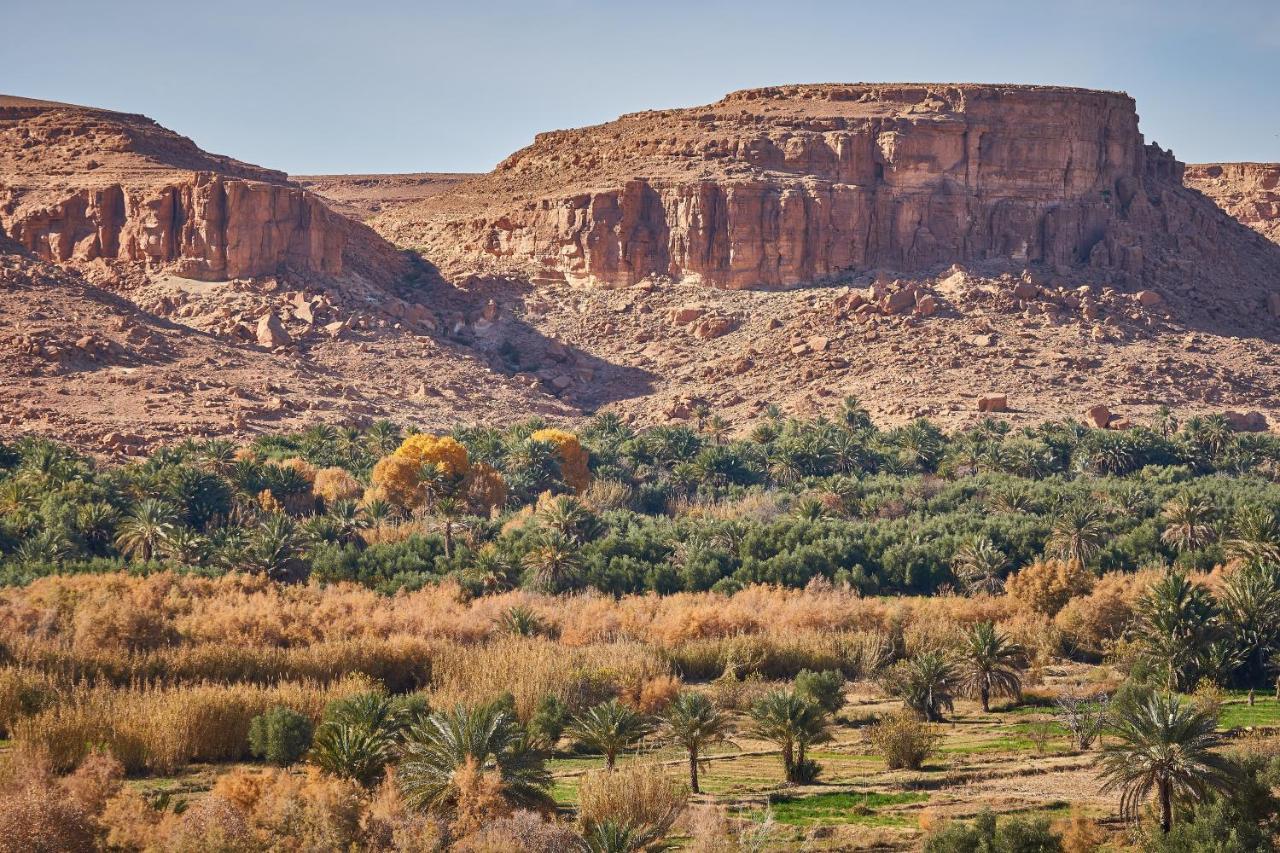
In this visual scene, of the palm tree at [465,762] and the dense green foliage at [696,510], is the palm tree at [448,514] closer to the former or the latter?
the dense green foliage at [696,510]

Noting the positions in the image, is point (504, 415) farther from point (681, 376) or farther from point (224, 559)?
point (224, 559)

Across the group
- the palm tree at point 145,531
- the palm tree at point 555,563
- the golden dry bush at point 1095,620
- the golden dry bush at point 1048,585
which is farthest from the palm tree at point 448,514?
the golden dry bush at point 1095,620

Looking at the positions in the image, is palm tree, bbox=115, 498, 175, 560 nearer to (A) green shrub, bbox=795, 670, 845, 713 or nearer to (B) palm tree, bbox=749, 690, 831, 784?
(A) green shrub, bbox=795, 670, 845, 713

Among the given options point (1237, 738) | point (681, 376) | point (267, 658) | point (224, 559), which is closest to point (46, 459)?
point (224, 559)

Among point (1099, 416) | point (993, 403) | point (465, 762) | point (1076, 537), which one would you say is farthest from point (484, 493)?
point (465, 762)

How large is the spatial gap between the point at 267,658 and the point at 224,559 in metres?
10.6

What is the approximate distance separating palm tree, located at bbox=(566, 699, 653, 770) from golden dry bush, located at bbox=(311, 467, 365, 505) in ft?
81.7

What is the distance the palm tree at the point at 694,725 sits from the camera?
981 inches

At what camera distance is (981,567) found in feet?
143

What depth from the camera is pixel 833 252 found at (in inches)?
3036

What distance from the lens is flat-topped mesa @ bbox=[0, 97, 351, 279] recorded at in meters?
73.1

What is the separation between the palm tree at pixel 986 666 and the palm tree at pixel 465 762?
1342 cm

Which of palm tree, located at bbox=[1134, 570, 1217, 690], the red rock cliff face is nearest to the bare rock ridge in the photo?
the red rock cliff face

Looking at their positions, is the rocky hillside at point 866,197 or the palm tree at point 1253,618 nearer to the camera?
the palm tree at point 1253,618
